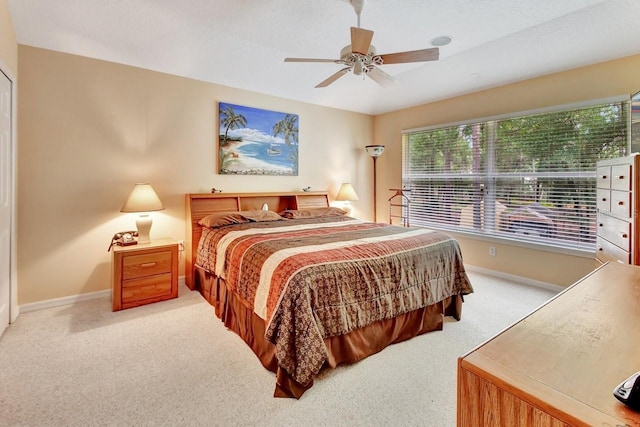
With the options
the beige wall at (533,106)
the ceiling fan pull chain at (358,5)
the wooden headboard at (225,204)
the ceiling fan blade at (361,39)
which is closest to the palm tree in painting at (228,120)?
the wooden headboard at (225,204)

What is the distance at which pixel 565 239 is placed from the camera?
11.7 ft

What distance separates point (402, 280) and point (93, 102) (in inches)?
143

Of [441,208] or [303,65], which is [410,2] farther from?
[441,208]

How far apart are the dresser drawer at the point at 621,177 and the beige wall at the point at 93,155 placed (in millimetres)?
4096

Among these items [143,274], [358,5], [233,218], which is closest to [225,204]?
[233,218]

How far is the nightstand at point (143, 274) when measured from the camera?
294cm

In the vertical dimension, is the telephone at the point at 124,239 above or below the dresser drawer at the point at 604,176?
below

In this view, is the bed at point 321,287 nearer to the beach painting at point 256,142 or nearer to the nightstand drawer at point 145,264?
the nightstand drawer at point 145,264

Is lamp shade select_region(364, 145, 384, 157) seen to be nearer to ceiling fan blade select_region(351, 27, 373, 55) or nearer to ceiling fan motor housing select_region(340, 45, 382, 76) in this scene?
ceiling fan motor housing select_region(340, 45, 382, 76)

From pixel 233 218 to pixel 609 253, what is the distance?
12.5 ft

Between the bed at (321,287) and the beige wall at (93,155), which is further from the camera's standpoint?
the beige wall at (93,155)

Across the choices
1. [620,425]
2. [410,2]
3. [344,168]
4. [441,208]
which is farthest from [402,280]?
[344,168]

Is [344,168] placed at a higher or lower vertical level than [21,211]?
higher

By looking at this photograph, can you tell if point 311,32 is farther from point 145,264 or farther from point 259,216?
point 145,264
